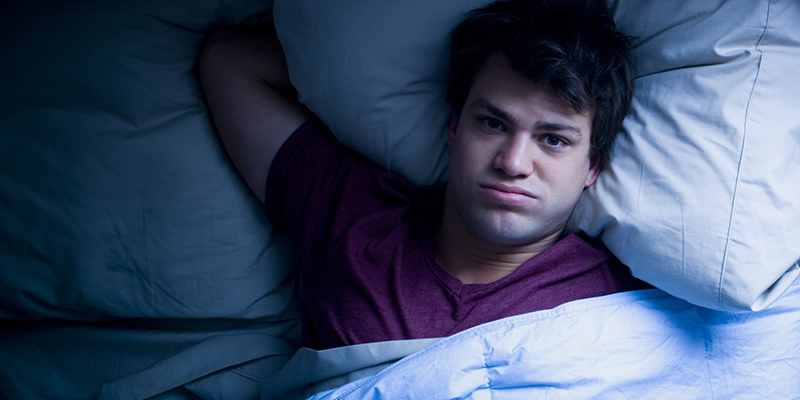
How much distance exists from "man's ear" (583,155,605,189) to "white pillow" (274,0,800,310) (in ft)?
0.07

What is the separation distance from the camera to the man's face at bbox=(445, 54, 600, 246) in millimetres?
779

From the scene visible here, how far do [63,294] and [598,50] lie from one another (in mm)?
1056

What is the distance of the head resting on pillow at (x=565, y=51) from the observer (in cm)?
78

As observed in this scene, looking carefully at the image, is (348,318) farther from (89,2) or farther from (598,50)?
(89,2)

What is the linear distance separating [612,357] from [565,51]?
18.3 inches

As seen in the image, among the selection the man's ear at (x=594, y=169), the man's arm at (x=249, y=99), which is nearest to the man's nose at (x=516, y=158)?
the man's ear at (x=594, y=169)

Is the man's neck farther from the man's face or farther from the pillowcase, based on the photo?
the pillowcase

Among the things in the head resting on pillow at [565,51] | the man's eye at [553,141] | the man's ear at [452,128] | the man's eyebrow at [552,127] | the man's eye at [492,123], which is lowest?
the man's ear at [452,128]

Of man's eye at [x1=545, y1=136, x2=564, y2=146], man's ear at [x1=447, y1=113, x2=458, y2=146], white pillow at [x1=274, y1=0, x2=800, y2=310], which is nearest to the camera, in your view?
white pillow at [x1=274, y1=0, x2=800, y2=310]

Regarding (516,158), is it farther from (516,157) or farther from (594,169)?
(594,169)

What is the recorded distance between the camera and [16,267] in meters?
0.96

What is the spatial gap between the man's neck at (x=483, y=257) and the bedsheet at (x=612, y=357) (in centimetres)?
16

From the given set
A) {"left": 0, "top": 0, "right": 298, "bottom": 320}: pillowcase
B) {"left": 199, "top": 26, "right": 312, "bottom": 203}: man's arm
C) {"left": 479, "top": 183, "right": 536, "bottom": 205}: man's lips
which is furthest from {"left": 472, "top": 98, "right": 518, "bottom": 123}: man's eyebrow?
{"left": 0, "top": 0, "right": 298, "bottom": 320}: pillowcase

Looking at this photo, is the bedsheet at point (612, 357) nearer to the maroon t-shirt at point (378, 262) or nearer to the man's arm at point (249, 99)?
the maroon t-shirt at point (378, 262)
